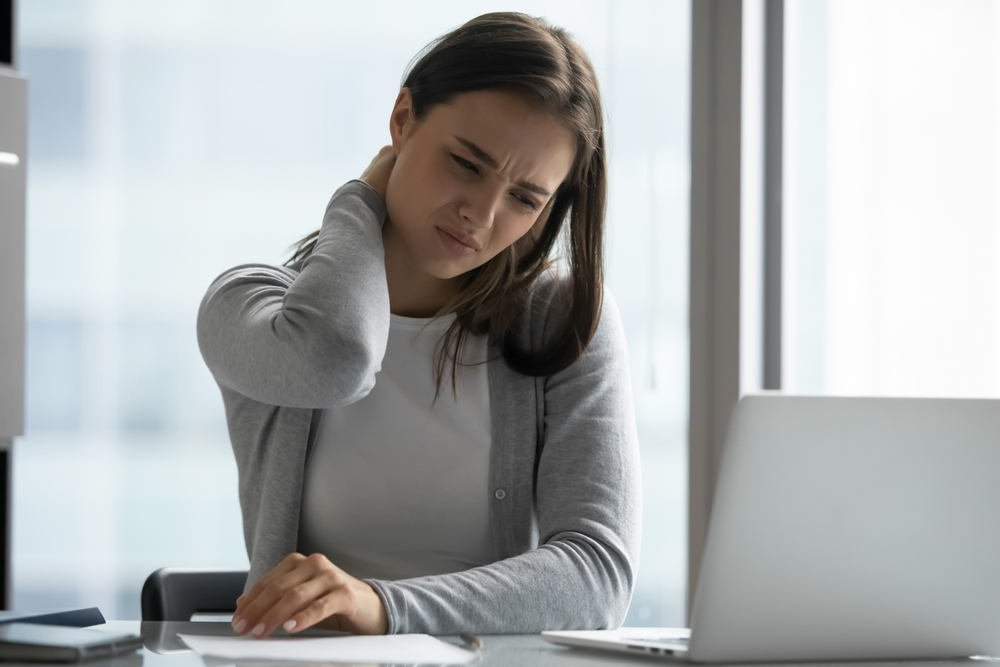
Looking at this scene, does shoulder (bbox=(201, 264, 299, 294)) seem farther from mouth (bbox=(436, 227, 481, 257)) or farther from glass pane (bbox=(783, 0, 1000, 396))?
glass pane (bbox=(783, 0, 1000, 396))

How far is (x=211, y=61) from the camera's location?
2250 millimetres

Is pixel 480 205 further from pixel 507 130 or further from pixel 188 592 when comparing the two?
pixel 188 592

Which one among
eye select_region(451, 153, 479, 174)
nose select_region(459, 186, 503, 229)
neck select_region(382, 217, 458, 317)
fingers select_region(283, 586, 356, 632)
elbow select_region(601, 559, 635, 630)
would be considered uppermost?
eye select_region(451, 153, 479, 174)

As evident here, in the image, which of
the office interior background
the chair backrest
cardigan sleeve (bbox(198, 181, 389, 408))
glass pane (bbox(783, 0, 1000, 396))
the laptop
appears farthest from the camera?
the office interior background

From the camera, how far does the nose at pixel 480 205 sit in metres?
1.12

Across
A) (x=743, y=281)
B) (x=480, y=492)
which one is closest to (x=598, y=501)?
(x=480, y=492)

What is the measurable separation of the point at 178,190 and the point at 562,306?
135 centimetres

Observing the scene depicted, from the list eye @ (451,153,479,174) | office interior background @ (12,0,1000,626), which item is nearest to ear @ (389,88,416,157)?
eye @ (451,153,479,174)

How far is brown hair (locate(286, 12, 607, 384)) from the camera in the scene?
115 centimetres

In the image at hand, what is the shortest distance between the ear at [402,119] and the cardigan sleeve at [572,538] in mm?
387

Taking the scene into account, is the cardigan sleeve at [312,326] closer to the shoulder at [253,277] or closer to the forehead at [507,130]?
the shoulder at [253,277]

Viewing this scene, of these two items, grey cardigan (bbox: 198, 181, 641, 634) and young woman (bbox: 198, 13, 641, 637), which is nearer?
grey cardigan (bbox: 198, 181, 641, 634)

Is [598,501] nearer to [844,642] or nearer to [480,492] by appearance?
[480,492]

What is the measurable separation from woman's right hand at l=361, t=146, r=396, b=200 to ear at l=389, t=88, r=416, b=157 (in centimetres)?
1
